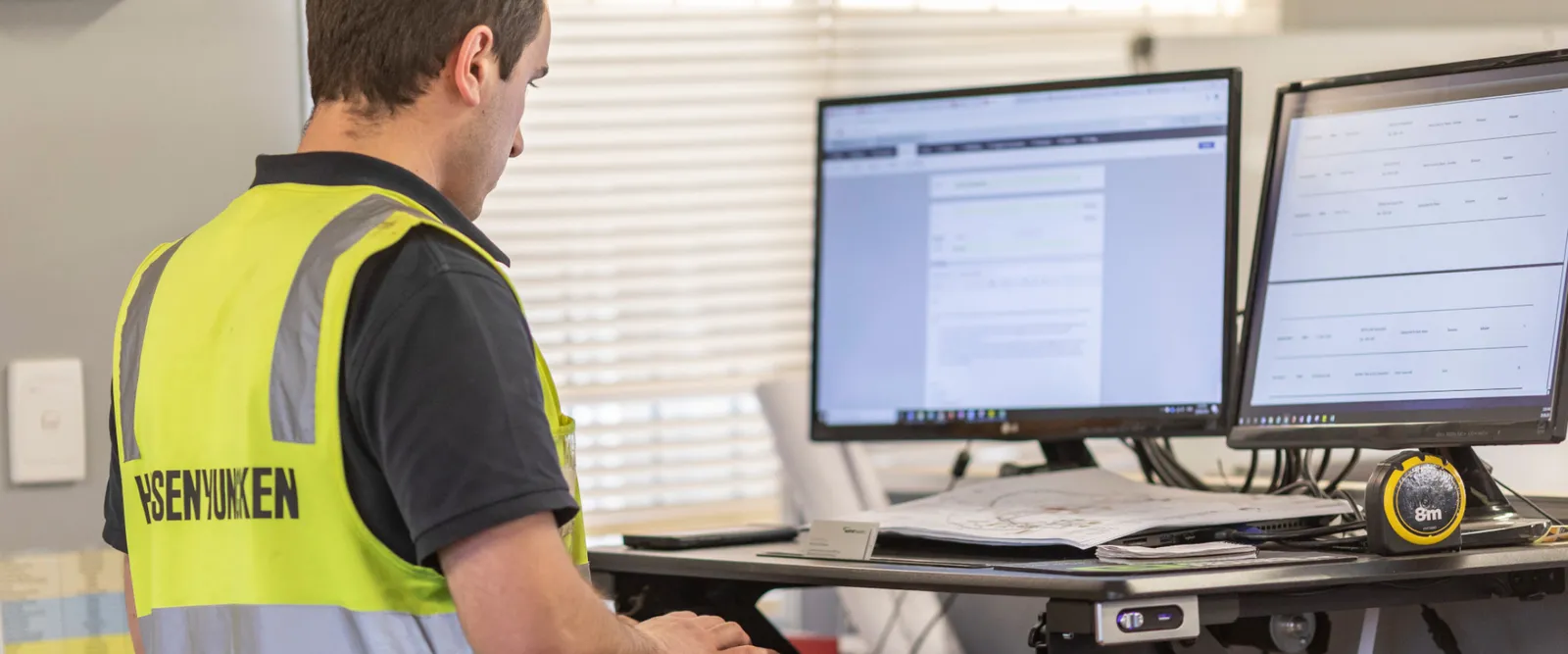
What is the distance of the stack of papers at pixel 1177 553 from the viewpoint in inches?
49.9

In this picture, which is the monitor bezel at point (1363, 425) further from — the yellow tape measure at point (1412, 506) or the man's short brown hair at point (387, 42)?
the man's short brown hair at point (387, 42)

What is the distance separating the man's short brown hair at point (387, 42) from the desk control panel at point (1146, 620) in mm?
624

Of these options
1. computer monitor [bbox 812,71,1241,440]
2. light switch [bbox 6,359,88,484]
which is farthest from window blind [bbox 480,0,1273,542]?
light switch [bbox 6,359,88,484]

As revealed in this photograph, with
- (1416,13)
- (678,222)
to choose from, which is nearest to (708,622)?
(678,222)

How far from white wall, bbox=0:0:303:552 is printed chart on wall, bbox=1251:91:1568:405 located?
1.08m

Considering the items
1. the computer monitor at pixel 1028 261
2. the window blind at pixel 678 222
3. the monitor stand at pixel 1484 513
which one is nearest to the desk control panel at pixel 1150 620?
the monitor stand at pixel 1484 513

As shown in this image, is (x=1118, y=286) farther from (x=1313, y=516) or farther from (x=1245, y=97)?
(x=1245, y=97)

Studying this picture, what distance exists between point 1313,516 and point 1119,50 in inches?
90.1

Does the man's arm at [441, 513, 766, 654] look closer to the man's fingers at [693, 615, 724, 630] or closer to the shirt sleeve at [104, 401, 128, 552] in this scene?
the man's fingers at [693, 615, 724, 630]

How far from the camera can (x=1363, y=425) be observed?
4.87 feet

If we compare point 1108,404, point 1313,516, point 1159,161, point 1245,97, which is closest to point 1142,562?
point 1313,516

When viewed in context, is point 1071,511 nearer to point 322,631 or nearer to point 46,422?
point 322,631

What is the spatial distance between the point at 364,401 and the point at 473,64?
295 mm

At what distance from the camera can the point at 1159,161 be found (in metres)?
1.66
